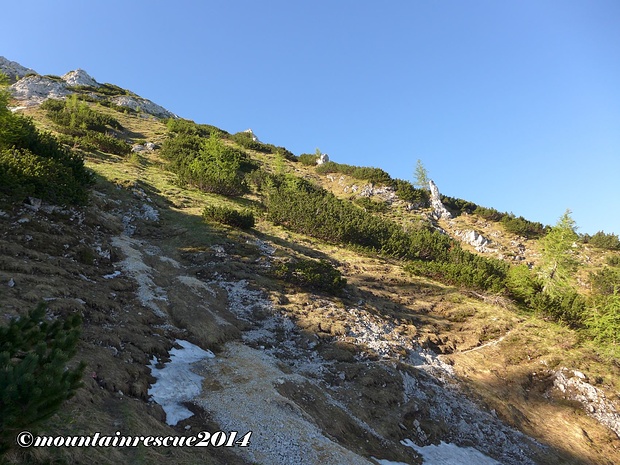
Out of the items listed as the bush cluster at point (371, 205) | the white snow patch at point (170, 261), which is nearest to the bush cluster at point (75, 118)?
the white snow patch at point (170, 261)

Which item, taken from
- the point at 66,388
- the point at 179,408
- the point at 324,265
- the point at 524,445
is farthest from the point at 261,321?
the point at 66,388

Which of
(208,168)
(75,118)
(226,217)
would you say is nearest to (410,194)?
(208,168)

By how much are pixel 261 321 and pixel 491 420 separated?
10420mm

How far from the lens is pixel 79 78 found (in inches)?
3137

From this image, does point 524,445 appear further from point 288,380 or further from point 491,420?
point 288,380

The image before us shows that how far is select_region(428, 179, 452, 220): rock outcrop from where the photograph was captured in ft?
160

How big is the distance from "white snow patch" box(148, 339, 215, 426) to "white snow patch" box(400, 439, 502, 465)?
7.10 meters

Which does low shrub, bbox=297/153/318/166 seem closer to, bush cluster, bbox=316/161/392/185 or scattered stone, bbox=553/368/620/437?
bush cluster, bbox=316/161/392/185

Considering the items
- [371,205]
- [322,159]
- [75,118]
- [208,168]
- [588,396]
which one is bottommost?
[588,396]

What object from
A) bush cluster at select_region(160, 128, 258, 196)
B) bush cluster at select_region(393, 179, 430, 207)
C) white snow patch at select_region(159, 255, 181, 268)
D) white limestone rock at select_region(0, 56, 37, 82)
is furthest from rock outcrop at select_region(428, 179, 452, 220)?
white limestone rock at select_region(0, 56, 37, 82)

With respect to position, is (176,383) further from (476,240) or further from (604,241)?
(604,241)

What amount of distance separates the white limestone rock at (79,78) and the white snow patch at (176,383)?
3379 inches

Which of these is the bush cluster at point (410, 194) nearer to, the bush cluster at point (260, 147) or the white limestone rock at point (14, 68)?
the bush cluster at point (260, 147)

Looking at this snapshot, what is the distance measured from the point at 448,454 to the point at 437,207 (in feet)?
138
